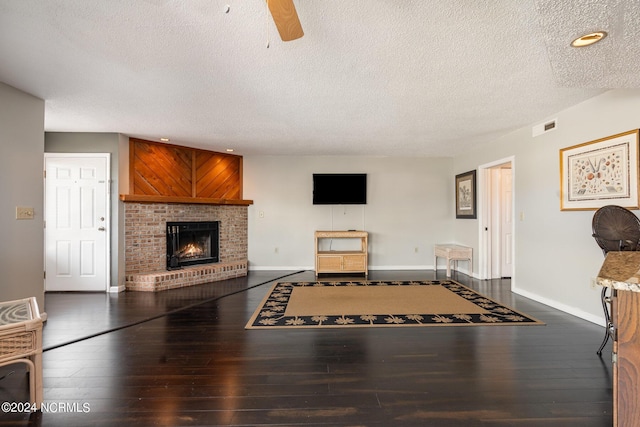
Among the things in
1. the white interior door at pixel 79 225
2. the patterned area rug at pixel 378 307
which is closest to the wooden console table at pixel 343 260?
the patterned area rug at pixel 378 307

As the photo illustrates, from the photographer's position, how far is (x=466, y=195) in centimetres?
564

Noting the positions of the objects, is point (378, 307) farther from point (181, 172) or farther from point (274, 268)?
point (181, 172)

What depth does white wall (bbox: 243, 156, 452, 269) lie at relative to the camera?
6141 mm

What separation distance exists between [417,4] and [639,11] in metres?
1.05

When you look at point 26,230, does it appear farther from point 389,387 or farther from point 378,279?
point 378,279

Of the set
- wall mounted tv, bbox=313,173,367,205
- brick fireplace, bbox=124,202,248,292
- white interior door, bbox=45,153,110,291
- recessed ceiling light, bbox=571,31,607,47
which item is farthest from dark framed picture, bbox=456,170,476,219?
white interior door, bbox=45,153,110,291

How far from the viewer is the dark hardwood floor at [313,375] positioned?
65.2 inches

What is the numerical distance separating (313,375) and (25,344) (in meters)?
1.66

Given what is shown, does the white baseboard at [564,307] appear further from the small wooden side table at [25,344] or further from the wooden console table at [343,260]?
the small wooden side table at [25,344]

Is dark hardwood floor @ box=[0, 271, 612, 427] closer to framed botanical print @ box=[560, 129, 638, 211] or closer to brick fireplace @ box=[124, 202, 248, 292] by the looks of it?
framed botanical print @ box=[560, 129, 638, 211]

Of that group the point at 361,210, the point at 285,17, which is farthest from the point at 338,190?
the point at 285,17

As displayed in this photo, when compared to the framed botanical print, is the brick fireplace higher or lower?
lower

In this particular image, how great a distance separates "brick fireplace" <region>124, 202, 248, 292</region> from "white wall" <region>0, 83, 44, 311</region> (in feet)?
4.55

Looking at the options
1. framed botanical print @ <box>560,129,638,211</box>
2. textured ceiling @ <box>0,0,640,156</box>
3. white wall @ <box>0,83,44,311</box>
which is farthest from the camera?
white wall @ <box>0,83,44,311</box>
